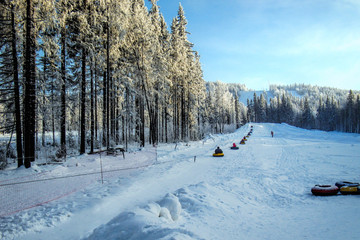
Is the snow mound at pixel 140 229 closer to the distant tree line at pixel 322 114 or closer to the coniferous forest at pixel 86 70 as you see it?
the coniferous forest at pixel 86 70

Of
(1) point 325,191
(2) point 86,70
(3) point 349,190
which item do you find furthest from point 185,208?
(2) point 86,70

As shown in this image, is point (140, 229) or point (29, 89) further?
point (29, 89)

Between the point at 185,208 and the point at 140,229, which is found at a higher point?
the point at 140,229

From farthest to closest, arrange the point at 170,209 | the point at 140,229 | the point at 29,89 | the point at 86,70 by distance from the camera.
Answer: the point at 86,70 → the point at 29,89 → the point at 170,209 → the point at 140,229

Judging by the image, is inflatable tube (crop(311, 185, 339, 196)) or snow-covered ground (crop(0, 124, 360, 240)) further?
inflatable tube (crop(311, 185, 339, 196))

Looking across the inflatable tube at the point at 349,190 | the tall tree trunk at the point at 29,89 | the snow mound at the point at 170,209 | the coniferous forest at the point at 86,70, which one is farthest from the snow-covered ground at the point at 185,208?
the coniferous forest at the point at 86,70

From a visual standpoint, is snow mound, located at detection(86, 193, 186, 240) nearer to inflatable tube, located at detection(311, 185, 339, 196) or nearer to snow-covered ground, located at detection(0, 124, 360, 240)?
snow-covered ground, located at detection(0, 124, 360, 240)

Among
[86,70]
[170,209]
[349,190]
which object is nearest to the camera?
[170,209]

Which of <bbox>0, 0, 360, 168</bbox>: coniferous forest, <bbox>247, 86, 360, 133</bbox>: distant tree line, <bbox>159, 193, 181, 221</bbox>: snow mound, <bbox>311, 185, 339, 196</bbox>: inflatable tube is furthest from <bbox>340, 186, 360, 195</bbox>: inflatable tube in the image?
<bbox>247, 86, 360, 133</bbox>: distant tree line

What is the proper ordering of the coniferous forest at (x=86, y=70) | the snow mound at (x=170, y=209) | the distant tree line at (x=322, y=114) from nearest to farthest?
the snow mound at (x=170, y=209), the coniferous forest at (x=86, y=70), the distant tree line at (x=322, y=114)

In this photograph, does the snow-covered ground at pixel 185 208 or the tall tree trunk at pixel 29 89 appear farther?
the tall tree trunk at pixel 29 89

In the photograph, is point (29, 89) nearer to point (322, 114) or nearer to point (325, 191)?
point (325, 191)

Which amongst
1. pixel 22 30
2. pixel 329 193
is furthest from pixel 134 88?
pixel 329 193

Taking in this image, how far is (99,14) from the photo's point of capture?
1603cm
